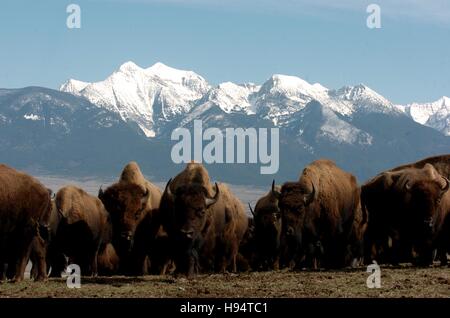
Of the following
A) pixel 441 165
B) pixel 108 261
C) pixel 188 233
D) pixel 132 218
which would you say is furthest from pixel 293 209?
pixel 441 165

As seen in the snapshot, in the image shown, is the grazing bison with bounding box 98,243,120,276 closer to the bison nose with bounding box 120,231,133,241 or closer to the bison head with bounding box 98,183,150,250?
the bison head with bounding box 98,183,150,250

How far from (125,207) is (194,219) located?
8.69 feet

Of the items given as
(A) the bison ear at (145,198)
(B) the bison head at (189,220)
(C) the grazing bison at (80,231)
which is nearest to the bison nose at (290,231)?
(B) the bison head at (189,220)

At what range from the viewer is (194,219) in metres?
20.7

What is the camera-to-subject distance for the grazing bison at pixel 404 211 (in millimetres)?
23359

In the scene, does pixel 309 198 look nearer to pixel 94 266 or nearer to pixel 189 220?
pixel 189 220

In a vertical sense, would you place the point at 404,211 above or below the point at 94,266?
above

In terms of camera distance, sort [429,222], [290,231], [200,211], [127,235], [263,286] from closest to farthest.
Answer: [263,286] → [200,211] → [127,235] → [290,231] → [429,222]

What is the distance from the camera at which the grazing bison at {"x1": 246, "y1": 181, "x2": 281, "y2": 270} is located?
99.5ft

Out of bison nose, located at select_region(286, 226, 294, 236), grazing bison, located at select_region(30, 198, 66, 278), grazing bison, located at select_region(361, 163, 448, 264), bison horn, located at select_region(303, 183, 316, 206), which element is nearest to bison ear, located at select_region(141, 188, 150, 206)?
grazing bison, located at select_region(30, 198, 66, 278)

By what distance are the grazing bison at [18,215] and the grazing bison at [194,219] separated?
3.14m

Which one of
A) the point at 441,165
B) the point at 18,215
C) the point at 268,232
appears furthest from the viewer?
the point at 441,165
